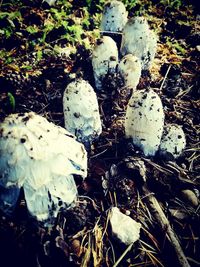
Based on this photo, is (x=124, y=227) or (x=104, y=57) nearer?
(x=124, y=227)

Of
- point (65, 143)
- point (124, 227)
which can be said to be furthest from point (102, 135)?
point (124, 227)

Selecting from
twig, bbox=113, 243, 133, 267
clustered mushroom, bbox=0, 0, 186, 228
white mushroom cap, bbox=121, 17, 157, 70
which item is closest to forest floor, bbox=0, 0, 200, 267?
twig, bbox=113, 243, 133, 267

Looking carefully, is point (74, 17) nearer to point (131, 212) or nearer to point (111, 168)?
point (111, 168)

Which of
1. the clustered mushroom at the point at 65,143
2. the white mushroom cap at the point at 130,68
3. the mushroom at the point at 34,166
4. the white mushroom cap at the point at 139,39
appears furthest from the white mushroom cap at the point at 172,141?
the white mushroom cap at the point at 139,39

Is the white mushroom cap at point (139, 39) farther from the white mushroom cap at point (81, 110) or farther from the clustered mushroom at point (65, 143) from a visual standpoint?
the white mushroom cap at point (81, 110)

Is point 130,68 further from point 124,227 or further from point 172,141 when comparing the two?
point 124,227

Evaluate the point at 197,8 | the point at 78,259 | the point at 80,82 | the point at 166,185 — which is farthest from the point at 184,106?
the point at 197,8
